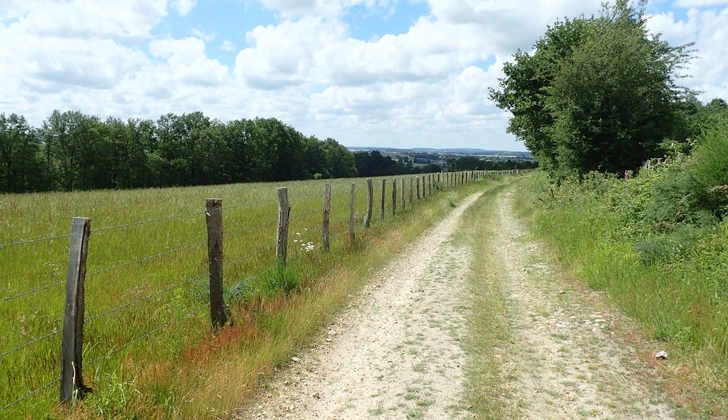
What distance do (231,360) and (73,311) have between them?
5.25ft

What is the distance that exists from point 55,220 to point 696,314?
13.2m

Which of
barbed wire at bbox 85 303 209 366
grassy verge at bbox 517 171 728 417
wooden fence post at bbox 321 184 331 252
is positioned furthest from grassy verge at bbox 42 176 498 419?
grassy verge at bbox 517 171 728 417

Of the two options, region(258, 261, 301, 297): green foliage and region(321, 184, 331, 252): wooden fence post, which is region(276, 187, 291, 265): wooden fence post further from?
region(321, 184, 331, 252): wooden fence post

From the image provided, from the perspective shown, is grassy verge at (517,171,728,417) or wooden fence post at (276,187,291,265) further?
wooden fence post at (276,187,291,265)

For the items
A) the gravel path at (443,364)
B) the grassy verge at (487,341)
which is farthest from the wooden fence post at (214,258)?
the grassy verge at (487,341)

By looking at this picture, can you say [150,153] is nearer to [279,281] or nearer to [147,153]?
[147,153]

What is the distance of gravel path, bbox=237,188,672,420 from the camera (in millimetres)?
4090

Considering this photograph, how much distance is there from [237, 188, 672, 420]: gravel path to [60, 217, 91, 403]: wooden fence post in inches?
55.8

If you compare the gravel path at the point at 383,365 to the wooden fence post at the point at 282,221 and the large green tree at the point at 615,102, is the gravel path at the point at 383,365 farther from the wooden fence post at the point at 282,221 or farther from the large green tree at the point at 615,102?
the large green tree at the point at 615,102

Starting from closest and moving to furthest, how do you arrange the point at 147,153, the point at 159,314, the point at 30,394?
1. the point at 30,394
2. the point at 159,314
3. the point at 147,153

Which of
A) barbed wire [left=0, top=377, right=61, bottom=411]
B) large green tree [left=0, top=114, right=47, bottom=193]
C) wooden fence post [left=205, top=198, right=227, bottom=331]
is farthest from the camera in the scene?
large green tree [left=0, top=114, right=47, bottom=193]

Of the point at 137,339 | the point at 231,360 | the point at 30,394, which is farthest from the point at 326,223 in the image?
the point at 30,394

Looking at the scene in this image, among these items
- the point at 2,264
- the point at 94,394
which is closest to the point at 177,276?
the point at 2,264

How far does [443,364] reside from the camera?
493 centimetres
